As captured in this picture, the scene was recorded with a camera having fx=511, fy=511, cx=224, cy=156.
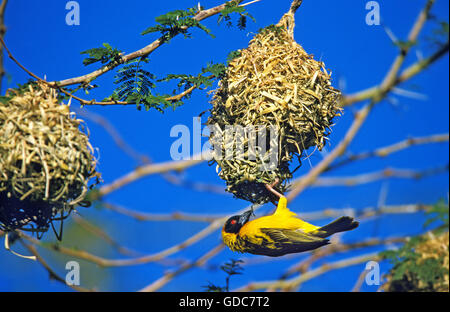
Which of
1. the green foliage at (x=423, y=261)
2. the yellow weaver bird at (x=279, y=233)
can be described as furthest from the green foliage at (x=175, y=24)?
the green foliage at (x=423, y=261)

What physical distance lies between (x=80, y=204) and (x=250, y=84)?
3.23 ft

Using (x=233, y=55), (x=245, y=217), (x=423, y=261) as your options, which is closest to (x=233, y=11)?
(x=233, y=55)

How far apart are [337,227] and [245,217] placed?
49 centimetres

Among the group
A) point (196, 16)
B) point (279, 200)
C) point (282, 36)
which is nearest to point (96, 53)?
point (196, 16)

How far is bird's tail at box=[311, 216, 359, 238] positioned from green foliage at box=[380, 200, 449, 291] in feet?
4.13

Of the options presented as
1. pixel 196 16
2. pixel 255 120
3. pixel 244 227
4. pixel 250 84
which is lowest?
pixel 244 227

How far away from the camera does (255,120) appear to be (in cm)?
242

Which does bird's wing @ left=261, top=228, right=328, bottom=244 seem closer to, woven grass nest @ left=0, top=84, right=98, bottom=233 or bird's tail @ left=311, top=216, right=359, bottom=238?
bird's tail @ left=311, top=216, right=359, bottom=238

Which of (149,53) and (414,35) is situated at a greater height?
(414,35)

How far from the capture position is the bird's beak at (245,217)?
2.65m

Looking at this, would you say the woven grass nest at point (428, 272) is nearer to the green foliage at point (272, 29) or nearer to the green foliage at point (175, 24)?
the green foliage at point (272, 29)

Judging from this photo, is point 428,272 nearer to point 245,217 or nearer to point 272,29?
point 245,217

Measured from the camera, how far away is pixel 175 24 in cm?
237

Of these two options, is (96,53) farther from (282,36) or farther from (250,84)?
(282,36)
